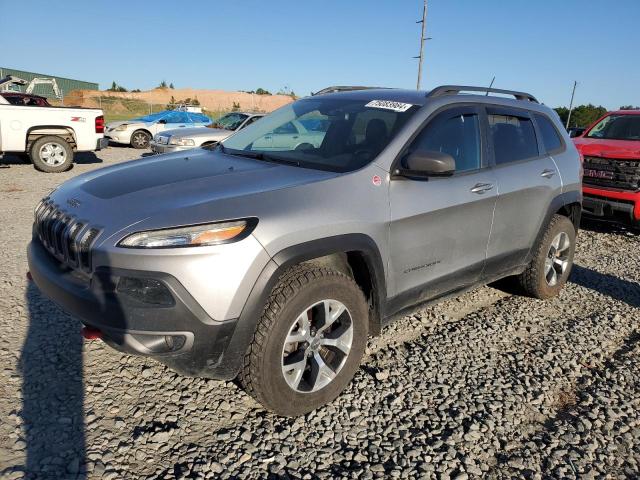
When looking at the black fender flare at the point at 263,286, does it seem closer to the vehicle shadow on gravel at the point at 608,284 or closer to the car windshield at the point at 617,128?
the vehicle shadow on gravel at the point at 608,284

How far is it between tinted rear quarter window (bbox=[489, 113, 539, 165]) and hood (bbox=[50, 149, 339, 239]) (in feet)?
5.47

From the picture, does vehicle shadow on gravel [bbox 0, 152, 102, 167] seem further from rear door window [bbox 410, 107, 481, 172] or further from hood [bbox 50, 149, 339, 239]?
rear door window [bbox 410, 107, 481, 172]

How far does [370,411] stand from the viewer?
2.73 meters

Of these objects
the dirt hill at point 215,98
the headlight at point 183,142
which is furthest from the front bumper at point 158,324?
the dirt hill at point 215,98

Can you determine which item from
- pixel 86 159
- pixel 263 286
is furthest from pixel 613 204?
pixel 86 159

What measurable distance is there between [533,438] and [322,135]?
2.25 m

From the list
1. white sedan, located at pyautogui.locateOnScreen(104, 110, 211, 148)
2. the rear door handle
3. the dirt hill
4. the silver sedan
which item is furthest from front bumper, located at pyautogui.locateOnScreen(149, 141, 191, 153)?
the dirt hill

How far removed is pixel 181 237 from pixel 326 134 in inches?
60.0

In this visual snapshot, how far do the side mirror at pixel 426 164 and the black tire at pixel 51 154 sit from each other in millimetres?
10133

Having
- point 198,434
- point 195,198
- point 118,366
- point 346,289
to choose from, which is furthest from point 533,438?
point 118,366

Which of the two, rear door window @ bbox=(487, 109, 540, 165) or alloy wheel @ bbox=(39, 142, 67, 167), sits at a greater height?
rear door window @ bbox=(487, 109, 540, 165)

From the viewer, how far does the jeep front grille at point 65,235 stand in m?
2.27

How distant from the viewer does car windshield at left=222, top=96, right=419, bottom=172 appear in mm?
2975

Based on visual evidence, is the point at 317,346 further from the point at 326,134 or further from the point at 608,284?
the point at 608,284
